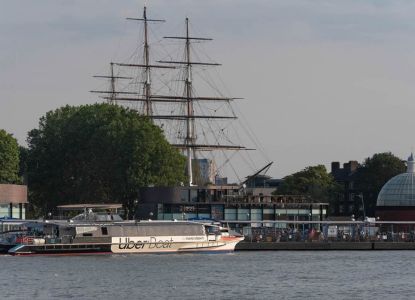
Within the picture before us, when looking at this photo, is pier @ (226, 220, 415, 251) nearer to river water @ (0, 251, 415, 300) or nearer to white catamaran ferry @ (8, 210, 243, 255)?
white catamaran ferry @ (8, 210, 243, 255)

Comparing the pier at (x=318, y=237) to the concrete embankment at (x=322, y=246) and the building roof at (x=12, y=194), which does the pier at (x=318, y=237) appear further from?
the building roof at (x=12, y=194)

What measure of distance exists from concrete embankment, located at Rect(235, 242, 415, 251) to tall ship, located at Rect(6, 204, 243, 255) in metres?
9.78

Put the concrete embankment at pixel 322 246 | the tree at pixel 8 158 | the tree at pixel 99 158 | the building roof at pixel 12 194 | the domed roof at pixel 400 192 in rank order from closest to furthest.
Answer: the concrete embankment at pixel 322 246
the building roof at pixel 12 194
the tree at pixel 99 158
the tree at pixel 8 158
the domed roof at pixel 400 192

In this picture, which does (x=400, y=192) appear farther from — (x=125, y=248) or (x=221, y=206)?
(x=125, y=248)

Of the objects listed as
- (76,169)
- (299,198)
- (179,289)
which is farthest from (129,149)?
(179,289)

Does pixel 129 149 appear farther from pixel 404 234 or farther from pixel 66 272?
pixel 66 272

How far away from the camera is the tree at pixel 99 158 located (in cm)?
18250

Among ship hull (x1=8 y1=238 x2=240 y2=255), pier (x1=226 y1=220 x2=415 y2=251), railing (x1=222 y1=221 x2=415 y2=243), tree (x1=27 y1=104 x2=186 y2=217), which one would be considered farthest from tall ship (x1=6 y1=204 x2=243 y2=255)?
tree (x1=27 y1=104 x2=186 y2=217)

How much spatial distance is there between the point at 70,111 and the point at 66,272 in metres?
90.4

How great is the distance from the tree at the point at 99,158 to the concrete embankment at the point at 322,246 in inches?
1075

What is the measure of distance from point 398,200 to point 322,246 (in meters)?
34.6


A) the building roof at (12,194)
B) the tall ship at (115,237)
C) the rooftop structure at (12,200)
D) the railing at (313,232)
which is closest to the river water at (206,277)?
the tall ship at (115,237)

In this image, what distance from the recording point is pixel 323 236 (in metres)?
165

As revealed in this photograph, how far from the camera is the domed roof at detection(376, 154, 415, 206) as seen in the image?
191 meters
